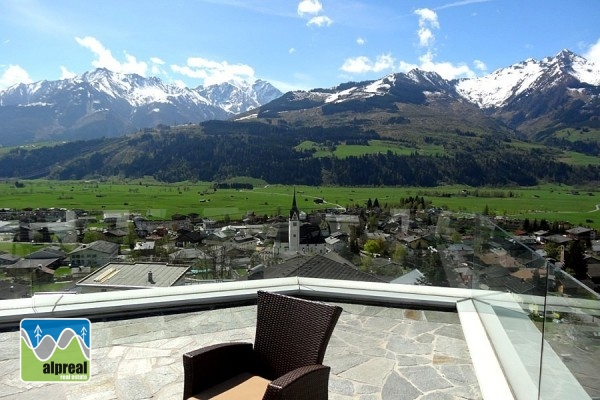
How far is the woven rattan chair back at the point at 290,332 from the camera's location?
2.57 meters

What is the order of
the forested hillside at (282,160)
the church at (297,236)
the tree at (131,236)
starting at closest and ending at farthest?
the tree at (131,236) < the church at (297,236) < the forested hillside at (282,160)

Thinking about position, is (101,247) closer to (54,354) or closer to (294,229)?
(54,354)

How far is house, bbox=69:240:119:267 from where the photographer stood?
5.19 meters

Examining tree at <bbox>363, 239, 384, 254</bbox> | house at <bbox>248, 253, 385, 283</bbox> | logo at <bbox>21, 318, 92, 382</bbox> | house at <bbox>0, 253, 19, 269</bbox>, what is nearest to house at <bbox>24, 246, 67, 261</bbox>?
house at <bbox>0, 253, 19, 269</bbox>

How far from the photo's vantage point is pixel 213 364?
2.51 metres

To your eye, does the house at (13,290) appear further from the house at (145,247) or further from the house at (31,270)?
the house at (145,247)

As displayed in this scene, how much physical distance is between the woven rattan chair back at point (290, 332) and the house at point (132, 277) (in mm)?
2903

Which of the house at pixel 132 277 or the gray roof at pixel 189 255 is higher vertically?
the gray roof at pixel 189 255

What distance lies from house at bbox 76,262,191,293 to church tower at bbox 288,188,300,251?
147 cm

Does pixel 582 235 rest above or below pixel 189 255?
below

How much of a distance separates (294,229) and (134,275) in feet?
7.23

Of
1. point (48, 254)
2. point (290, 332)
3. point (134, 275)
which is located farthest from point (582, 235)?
point (48, 254)

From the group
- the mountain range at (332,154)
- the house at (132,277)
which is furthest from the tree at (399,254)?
the mountain range at (332,154)

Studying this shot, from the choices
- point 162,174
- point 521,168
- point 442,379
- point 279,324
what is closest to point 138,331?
point 279,324
